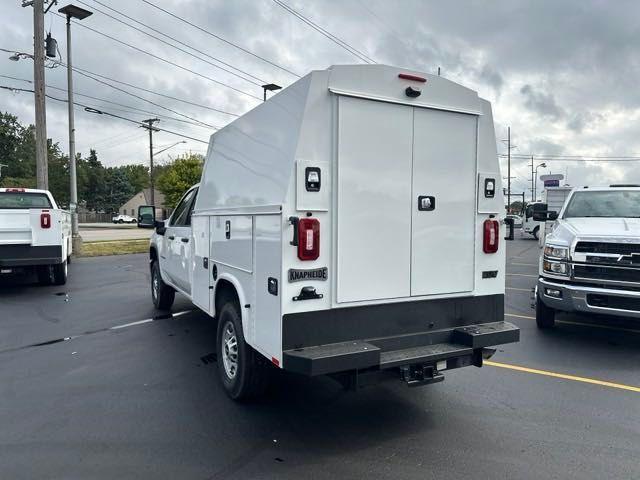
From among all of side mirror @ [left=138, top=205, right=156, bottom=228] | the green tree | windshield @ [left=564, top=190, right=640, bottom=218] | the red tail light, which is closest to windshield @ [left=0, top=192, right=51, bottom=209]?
side mirror @ [left=138, top=205, right=156, bottom=228]

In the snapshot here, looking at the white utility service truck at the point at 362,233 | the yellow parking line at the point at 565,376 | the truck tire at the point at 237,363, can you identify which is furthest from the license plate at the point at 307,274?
the yellow parking line at the point at 565,376

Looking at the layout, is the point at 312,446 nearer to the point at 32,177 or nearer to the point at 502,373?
the point at 502,373

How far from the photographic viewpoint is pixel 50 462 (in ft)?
11.4

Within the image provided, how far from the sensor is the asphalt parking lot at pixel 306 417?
11.2ft

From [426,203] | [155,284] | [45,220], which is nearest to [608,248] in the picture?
[426,203]

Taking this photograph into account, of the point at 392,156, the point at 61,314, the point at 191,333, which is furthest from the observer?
the point at 61,314

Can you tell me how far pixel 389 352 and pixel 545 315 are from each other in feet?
14.0

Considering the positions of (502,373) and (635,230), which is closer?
(502,373)

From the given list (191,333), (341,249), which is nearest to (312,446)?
(341,249)

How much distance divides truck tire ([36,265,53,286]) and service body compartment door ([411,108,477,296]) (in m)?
9.81

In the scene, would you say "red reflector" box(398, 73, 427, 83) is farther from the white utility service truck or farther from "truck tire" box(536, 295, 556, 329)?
"truck tire" box(536, 295, 556, 329)

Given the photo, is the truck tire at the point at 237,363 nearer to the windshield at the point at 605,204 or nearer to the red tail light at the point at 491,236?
the red tail light at the point at 491,236

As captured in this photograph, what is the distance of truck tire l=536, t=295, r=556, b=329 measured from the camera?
7.18m

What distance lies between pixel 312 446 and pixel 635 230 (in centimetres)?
508
